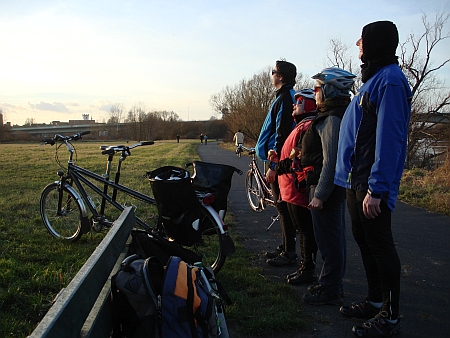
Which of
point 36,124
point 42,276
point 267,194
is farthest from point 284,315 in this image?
point 36,124

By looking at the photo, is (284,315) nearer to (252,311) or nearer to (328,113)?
(252,311)

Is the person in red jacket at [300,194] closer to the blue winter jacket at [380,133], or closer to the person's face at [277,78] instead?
the person's face at [277,78]

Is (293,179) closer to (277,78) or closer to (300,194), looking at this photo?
(300,194)

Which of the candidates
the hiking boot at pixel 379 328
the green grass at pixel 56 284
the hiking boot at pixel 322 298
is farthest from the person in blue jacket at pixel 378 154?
the green grass at pixel 56 284

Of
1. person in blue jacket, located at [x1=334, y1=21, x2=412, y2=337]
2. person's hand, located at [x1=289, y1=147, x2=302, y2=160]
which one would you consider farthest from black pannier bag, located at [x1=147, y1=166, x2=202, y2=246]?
person in blue jacket, located at [x1=334, y1=21, x2=412, y2=337]

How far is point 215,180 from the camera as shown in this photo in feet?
14.5

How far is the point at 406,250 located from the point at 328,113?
112 inches

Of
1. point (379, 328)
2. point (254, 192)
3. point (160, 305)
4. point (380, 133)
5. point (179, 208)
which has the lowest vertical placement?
point (379, 328)

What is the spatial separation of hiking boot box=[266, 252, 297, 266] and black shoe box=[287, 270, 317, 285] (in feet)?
1.82

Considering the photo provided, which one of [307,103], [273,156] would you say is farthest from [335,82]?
[273,156]

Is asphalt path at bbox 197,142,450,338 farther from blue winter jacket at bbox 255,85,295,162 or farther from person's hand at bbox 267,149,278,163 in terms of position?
blue winter jacket at bbox 255,85,295,162

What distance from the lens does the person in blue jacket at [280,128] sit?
4.77 meters

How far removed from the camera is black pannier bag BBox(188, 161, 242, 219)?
4367mm

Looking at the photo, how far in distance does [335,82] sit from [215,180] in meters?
1.58
